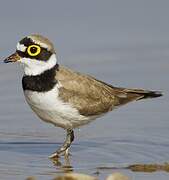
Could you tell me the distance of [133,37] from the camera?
17.2 m

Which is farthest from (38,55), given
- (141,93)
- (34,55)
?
A: (141,93)

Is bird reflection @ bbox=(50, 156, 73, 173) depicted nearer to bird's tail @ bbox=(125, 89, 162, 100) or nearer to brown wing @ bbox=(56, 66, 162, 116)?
brown wing @ bbox=(56, 66, 162, 116)

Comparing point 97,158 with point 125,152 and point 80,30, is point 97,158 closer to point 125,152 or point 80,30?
point 125,152

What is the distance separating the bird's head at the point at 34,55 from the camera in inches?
502

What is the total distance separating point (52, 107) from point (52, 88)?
29 cm

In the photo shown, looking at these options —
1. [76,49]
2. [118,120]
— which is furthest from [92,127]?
[76,49]

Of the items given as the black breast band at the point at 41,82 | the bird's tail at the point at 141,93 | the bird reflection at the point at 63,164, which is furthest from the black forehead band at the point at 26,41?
the bird's tail at the point at 141,93

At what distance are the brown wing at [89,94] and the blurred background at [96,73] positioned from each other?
455 mm

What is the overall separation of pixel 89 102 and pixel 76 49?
3.30 metres

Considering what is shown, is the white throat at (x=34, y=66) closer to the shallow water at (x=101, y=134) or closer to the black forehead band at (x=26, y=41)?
the black forehead band at (x=26, y=41)

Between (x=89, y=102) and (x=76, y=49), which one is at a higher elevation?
(x=76, y=49)

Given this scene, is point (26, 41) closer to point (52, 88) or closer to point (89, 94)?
point (52, 88)

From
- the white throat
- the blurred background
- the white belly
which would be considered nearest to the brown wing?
the white belly

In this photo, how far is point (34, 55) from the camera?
42.0 ft
